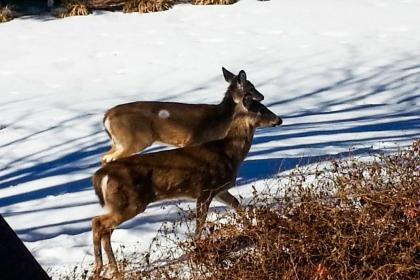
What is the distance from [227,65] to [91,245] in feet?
30.5

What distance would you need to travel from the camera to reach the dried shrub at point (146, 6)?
20.7 m

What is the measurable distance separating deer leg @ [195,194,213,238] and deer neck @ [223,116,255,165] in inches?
21.0

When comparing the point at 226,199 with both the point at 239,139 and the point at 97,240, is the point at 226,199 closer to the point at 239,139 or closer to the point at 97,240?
the point at 239,139

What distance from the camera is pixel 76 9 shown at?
67.8ft

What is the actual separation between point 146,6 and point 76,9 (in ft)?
4.93

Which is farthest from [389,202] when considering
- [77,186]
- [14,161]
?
[14,161]

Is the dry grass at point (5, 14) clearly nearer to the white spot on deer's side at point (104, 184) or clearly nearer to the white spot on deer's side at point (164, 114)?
the white spot on deer's side at point (164, 114)

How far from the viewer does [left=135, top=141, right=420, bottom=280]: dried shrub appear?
568 centimetres

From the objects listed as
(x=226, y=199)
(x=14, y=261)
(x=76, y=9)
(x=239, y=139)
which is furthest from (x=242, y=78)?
(x=76, y=9)

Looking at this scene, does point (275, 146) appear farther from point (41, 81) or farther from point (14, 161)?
point (41, 81)

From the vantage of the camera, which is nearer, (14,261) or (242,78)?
(14,261)

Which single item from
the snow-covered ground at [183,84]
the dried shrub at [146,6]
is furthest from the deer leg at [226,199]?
the dried shrub at [146,6]

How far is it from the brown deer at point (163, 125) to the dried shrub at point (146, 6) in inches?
439

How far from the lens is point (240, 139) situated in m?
8.10
